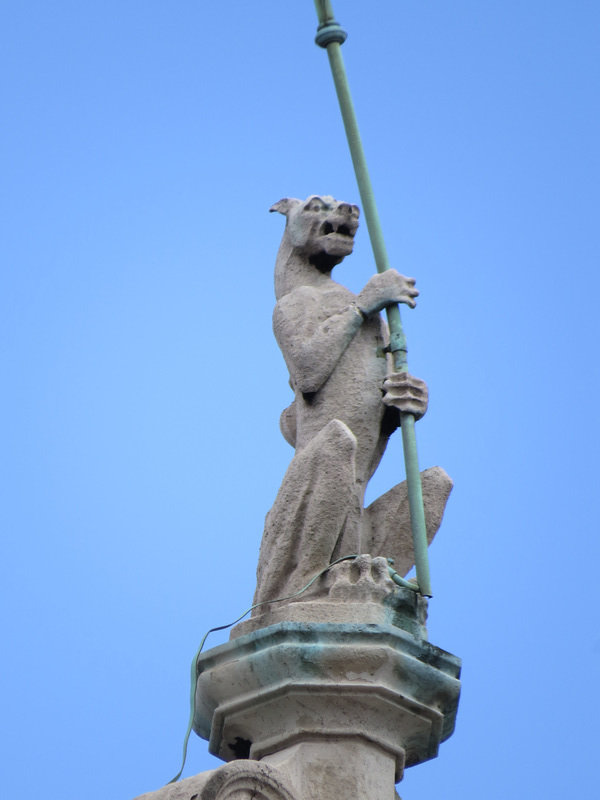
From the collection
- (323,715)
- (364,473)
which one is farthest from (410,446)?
(323,715)

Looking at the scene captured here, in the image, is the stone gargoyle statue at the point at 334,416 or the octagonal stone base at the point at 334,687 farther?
the stone gargoyle statue at the point at 334,416

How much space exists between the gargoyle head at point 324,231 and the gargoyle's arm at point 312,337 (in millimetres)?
385

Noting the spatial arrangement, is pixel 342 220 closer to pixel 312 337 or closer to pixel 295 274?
pixel 295 274

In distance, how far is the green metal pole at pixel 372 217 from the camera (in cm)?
786

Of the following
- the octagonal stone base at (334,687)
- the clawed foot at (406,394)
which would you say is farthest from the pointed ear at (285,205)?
the octagonal stone base at (334,687)

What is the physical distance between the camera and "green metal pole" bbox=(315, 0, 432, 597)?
7861 mm

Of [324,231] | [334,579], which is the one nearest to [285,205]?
[324,231]

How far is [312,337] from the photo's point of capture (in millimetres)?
8234

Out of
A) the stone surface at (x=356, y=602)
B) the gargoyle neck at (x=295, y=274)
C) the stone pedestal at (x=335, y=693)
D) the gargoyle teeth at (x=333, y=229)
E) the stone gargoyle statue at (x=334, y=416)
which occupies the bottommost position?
the stone pedestal at (x=335, y=693)

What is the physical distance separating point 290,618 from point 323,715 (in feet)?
1.79

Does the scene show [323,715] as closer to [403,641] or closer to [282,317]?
[403,641]

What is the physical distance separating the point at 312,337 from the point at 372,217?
88 cm

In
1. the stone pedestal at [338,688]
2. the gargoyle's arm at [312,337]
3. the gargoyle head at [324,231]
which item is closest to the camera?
the stone pedestal at [338,688]

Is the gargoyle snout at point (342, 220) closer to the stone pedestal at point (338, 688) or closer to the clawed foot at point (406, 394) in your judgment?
the clawed foot at point (406, 394)
